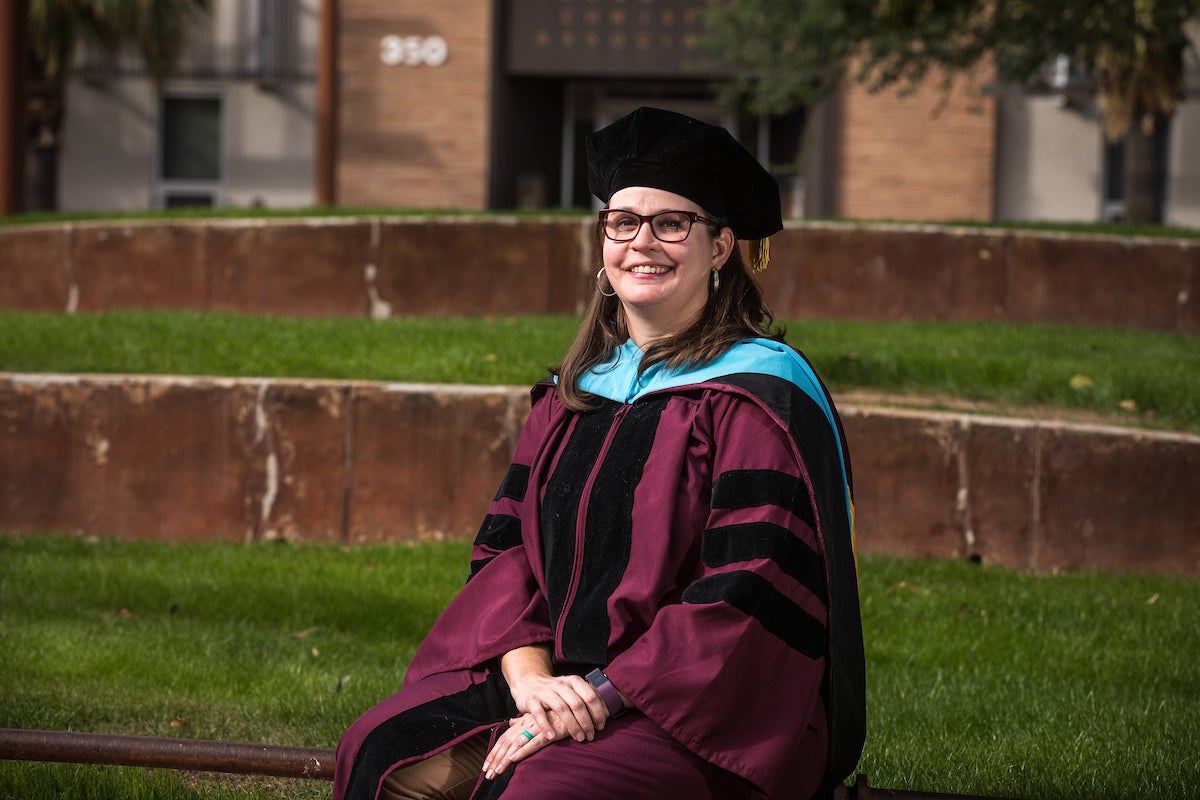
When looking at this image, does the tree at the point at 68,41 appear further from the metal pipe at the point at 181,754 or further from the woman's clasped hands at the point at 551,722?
the woman's clasped hands at the point at 551,722

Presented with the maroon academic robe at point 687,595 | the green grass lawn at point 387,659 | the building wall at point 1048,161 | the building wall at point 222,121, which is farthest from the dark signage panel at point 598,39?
the maroon academic robe at point 687,595

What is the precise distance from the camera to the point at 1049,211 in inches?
919

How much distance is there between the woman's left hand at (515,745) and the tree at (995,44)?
30.4ft

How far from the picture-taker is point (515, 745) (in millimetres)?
2867

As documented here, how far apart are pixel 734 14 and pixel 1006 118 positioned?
7.82m

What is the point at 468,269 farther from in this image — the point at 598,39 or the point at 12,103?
the point at 598,39

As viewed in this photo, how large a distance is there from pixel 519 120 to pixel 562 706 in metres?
21.4

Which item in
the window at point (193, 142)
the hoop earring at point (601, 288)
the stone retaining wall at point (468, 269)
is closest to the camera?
the hoop earring at point (601, 288)

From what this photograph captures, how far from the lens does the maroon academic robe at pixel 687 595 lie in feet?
9.30

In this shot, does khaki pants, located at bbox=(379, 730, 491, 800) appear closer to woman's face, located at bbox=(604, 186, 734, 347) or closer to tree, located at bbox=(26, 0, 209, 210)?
woman's face, located at bbox=(604, 186, 734, 347)

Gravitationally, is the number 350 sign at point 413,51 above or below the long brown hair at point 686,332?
above

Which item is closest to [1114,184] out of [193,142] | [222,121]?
[222,121]

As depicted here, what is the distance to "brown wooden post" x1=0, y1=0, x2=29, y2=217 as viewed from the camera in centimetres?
1412

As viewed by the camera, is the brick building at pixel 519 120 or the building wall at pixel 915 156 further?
the brick building at pixel 519 120
